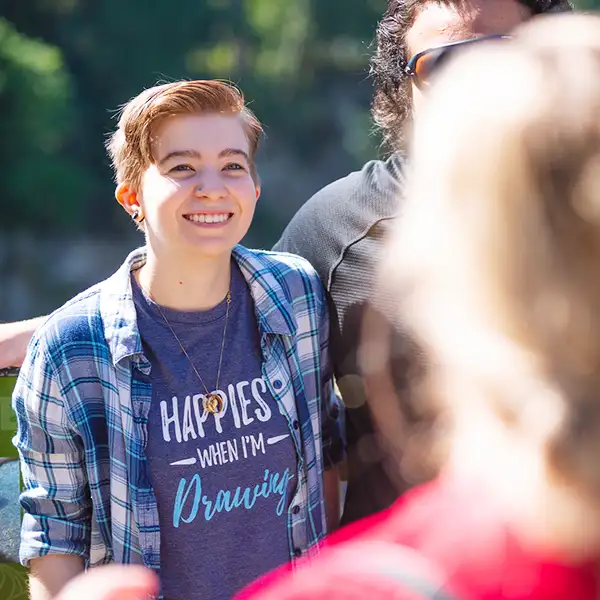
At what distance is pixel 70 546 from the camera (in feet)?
5.43

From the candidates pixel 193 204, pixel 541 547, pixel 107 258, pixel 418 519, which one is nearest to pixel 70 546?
pixel 193 204

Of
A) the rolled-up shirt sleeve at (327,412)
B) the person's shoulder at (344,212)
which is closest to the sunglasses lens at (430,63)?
the person's shoulder at (344,212)

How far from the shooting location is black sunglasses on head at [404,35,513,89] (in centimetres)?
173

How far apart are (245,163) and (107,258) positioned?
1597cm

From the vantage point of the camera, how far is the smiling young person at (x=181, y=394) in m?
1.64

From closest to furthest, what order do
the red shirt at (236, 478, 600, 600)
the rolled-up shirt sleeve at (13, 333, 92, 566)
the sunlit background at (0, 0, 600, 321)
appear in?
the red shirt at (236, 478, 600, 600) → the rolled-up shirt sleeve at (13, 333, 92, 566) → the sunlit background at (0, 0, 600, 321)

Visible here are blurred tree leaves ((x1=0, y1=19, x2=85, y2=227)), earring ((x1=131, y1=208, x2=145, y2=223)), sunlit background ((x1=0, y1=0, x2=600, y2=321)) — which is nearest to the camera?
earring ((x1=131, y1=208, x2=145, y2=223))

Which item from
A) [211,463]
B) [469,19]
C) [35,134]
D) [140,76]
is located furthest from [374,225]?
→ [140,76]

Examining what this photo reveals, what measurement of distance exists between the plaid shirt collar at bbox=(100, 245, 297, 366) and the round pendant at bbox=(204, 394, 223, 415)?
0.15 metres

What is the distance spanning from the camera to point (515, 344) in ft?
2.69

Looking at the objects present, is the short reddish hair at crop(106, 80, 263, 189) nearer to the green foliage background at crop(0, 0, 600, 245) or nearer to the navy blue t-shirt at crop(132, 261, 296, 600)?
the navy blue t-shirt at crop(132, 261, 296, 600)

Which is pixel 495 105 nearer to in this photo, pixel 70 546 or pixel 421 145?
pixel 421 145

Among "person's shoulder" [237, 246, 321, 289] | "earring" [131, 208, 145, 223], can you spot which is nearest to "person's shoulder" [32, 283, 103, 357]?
"earring" [131, 208, 145, 223]

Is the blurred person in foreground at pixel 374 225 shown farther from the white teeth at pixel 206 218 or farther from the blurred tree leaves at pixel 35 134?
the blurred tree leaves at pixel 35 134
